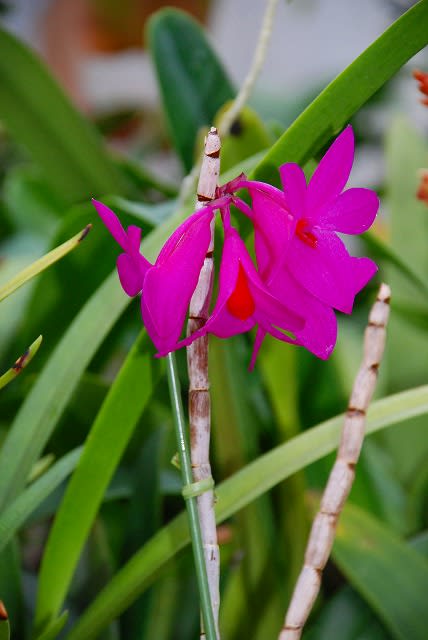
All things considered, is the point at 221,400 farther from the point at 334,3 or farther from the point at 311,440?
the point at 334,3


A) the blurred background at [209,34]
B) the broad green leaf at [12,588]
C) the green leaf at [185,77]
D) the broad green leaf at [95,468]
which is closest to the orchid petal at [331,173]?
the broad green leaf at [95,468]

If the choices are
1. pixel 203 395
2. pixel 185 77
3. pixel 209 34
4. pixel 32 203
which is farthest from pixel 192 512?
pixel 209 34

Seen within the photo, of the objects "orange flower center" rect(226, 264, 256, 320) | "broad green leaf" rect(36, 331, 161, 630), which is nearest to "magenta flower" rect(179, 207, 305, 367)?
"orange flower center" rect(226, 264, 256, 320)

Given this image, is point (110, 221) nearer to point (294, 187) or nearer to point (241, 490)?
point (294, 187)

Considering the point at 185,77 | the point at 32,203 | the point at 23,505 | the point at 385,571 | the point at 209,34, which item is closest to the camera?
the point at 23,505

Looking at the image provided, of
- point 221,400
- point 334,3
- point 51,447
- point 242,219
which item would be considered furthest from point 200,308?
point 334,3

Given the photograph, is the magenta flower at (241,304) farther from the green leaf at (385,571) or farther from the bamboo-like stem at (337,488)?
the green leaf at (385,571)

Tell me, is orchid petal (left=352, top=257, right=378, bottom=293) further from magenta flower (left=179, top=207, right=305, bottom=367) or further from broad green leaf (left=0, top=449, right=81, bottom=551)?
broad green leaf (left=0, top=449, right=81, bottom=551)
